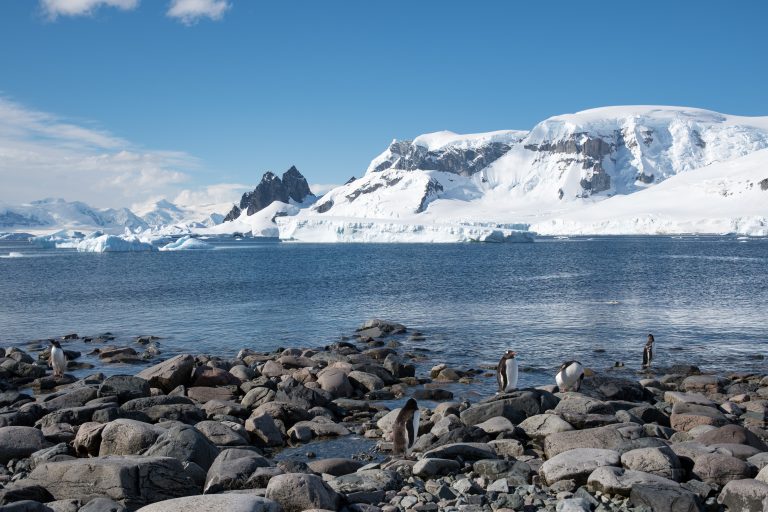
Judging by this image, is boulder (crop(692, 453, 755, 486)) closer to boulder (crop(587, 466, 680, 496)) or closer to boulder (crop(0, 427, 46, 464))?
boulder (crop(587, 466, 680, 496))

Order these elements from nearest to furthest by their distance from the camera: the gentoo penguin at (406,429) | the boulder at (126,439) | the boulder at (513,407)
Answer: the boulder at (126,439) → the gentoo penguin at (406,429) → the boulder at (513,407)

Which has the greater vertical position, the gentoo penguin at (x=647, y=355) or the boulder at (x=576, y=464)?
the boulder at (x=576, y=464)

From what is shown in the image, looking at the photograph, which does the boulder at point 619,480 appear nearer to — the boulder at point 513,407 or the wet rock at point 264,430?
the boulder at point 513,407

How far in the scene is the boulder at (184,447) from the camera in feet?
30.4

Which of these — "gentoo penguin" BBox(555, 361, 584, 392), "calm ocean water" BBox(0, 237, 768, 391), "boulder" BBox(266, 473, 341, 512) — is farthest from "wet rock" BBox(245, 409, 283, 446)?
"calm ocean water" BBox(0, 237, 768, 391)

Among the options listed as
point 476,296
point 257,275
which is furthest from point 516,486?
point 257,275

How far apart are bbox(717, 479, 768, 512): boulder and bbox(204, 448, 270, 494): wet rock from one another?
19.2 ft

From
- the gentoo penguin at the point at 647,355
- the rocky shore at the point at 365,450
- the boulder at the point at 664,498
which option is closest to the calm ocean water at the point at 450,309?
the gentoo penguin at the point at 647,355

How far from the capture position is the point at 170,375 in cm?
1588

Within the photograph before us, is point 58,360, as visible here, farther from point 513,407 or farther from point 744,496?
point 744,496

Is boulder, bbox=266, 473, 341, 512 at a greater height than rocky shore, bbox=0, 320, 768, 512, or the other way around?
boulder, bbox=266, 473, 341, 512

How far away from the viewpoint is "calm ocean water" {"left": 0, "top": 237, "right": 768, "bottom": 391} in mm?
23453

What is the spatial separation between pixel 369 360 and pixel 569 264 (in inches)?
1974

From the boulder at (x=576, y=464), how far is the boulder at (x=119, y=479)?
469 centimetres
